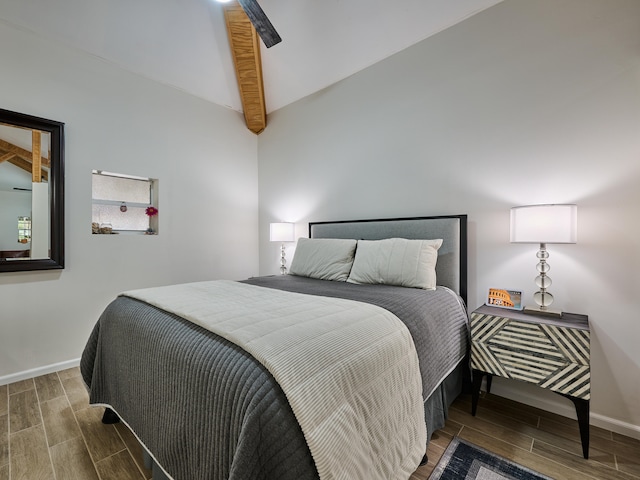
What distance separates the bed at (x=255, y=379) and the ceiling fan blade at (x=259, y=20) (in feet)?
5.72

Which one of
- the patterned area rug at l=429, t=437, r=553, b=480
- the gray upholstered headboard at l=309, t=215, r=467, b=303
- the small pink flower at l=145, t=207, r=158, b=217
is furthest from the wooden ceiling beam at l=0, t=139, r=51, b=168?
the patterned area rug at l=429, t=437, r=553, b=480

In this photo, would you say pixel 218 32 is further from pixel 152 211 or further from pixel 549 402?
pixel 549 402

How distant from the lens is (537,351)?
5.07 feet

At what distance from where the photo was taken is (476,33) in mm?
2170

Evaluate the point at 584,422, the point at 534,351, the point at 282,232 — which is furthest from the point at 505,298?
the point at 282,232

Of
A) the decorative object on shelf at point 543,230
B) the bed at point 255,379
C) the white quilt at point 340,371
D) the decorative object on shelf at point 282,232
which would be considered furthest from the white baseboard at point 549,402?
the decorative object on shelf at point 282,232

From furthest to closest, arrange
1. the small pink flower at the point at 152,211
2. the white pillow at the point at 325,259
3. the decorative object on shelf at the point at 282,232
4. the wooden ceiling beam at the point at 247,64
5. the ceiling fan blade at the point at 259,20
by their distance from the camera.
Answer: the decorative object on shelf at the point at 282,232
the small pink flower at the point at 152,211
the wooden ceiling beam at the point at 247,64
the white pillow at the point at 325,259
the ceiling fan blade at the point at 259,20

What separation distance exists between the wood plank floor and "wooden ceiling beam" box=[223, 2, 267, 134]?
334 cm

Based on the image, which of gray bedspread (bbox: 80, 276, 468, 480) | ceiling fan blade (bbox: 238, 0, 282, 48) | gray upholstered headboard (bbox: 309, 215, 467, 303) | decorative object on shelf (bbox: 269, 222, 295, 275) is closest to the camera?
gray bedspread (bbox: 80, 276, 468, 480)

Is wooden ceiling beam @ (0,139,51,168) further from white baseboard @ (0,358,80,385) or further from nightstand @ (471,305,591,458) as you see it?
nightstand @ (471,305,591,458)

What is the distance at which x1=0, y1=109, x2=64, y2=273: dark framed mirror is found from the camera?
223 centimetres

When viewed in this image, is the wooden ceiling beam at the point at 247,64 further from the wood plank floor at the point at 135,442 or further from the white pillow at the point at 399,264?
the wood plank floor at the point at 135,442

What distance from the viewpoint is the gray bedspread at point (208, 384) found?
0.75 m

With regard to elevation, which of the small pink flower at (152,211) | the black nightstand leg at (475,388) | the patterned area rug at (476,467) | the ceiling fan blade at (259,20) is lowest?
the patterned area rug at (476,467)
